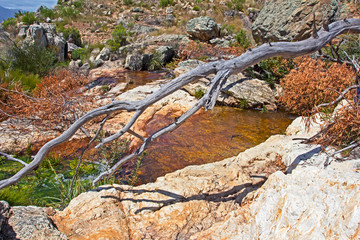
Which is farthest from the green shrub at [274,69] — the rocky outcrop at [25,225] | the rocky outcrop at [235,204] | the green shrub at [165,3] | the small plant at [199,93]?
the green shrub at [165,3]

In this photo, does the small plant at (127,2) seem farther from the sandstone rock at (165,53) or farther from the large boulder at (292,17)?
the large boulder at (292,17)

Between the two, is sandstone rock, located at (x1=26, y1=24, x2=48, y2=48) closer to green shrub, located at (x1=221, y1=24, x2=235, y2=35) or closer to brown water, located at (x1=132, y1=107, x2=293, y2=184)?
brown water, located at (x1=132, y1=107, x2=293, y2=184)

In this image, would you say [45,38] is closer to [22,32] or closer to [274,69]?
[22,32]

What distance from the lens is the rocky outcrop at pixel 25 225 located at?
2037 mm

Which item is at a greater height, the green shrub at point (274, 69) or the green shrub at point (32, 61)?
the green shrub at point (32, 61)

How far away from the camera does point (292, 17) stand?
36.6 feet

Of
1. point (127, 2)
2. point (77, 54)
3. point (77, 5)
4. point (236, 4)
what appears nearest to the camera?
point (77, 54)

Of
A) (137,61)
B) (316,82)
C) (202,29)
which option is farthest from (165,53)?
(316,82)

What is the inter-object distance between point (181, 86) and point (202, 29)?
16.2 meters

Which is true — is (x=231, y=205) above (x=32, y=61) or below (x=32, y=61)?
below

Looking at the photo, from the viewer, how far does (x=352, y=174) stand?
174cm

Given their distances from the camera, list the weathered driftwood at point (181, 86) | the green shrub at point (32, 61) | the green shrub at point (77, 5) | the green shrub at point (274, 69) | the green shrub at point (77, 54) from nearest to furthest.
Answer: the weathered driftwood at point (181, 86)
the green shrub at point (274, 69)
the green shrub at point (32, 61)
the green shrub at point (77, 54)
the green shrub at point (77, 5)

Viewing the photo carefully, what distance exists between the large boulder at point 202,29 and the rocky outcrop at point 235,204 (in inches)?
601

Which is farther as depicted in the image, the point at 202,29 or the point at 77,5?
the point at 77,5
